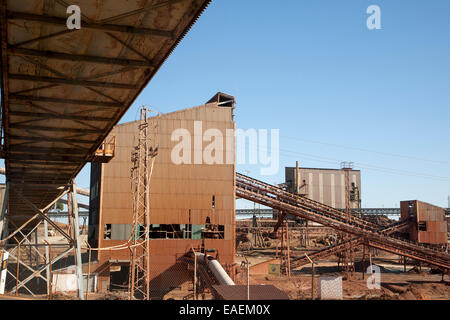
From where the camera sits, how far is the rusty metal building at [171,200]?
110 ft

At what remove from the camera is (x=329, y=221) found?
40.1 m

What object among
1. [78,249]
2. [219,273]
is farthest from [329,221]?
[78,249]

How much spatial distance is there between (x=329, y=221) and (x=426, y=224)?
11.6m

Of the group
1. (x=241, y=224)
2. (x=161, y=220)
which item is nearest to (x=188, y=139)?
(x=161, y=220)

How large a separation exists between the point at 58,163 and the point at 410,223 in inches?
1538

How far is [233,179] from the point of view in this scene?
119 ft

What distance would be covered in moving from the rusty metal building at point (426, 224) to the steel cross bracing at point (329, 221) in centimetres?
218

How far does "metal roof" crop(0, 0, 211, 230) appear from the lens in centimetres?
681

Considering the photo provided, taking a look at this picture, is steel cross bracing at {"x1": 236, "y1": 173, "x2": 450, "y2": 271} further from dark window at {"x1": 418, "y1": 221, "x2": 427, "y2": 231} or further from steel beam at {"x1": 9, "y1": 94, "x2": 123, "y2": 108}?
steel beam at {"x1": 9, "y1": 94, "x2": 123, "y2": 108}

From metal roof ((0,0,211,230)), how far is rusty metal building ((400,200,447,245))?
39594mm

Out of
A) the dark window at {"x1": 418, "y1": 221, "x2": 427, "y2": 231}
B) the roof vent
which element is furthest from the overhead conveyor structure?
the dark window at {"x1": 418, "y1": 221, "x2": 427, "y2": 231}

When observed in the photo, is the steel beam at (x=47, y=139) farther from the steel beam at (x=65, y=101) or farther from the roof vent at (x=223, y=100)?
the roof vent at (x=223, y=100)

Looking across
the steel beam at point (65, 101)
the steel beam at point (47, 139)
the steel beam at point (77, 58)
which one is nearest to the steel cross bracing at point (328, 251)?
the steel beam at point (47, 139)

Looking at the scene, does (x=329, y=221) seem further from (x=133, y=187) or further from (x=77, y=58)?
(x=77, y=58)
